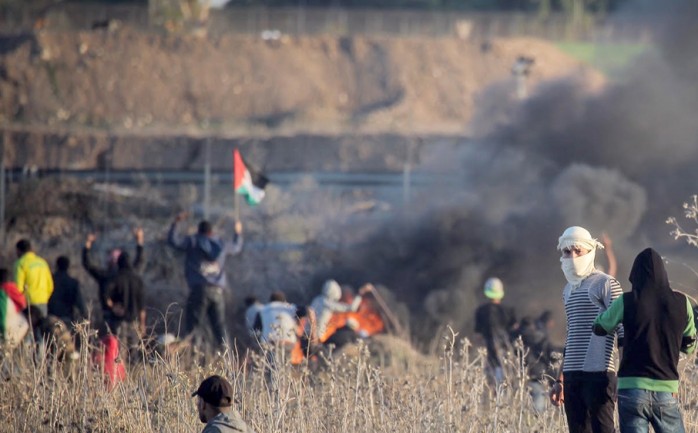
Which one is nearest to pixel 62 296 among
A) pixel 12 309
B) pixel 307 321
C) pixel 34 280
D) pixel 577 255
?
pixel 34 280

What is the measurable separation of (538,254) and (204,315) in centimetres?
686

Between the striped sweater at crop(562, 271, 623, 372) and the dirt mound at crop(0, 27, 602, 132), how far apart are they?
3413cm

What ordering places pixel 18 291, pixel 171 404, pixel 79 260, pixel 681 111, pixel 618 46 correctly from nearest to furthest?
pixel 171 404 < pixel 18 291 < pixel 79 260 < pixel 681 111 < pixel 618 46

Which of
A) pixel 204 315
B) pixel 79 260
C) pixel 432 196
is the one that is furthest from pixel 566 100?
pixel 204 315

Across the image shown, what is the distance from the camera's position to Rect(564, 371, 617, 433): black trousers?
804 cm

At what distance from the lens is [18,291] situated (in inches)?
557

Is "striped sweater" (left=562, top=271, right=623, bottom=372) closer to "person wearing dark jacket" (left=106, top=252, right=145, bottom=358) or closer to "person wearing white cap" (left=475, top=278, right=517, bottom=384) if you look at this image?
"person wearing white cap" (left=475, top=278, right=517, bottom=384)

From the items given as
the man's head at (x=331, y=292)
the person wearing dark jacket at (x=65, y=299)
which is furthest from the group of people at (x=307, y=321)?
the person wearing dark jacket at (x=65, y=299)

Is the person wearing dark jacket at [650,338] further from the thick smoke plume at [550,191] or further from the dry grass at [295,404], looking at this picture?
the thick smoke plume at [550,191]

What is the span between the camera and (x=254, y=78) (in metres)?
49.8

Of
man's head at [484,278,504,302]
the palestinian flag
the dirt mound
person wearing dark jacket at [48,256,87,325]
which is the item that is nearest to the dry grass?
man's head at [484,278,504,302]

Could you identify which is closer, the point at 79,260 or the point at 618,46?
the point at 79,260

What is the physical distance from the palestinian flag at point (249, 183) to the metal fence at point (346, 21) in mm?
33673

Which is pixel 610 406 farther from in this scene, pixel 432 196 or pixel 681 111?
pixel 681 111
